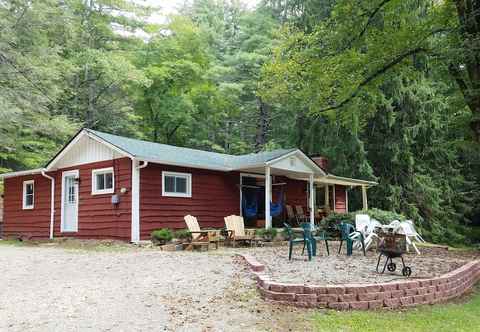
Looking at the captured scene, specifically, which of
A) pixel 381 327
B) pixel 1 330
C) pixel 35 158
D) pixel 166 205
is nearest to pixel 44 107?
pixel 35 158

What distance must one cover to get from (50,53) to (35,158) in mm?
4897

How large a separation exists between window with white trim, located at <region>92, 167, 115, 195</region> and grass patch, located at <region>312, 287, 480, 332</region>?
29.9 ft

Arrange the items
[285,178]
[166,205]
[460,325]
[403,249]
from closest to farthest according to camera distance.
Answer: [460,325]
[403,249]
[166,205]
[285,178]

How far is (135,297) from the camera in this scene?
219 inches

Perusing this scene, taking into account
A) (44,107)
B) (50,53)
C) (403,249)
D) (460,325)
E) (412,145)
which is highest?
(50,53)

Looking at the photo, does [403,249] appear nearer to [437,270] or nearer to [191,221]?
[437,270]

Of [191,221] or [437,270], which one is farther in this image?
[191,221]

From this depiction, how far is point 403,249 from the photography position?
6918mm

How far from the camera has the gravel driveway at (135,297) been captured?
177 inches

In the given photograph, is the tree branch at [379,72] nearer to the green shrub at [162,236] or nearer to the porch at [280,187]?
the porch at [280,187]

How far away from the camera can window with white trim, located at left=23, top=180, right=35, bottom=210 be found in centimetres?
1541

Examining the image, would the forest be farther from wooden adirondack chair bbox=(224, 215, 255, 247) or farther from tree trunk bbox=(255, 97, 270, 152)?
wooden adirondack chair bbox=(224, 215, 255, 247)

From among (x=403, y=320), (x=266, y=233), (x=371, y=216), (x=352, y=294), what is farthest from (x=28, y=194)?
(x=403, y=320)

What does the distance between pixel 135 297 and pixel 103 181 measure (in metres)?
8.07
